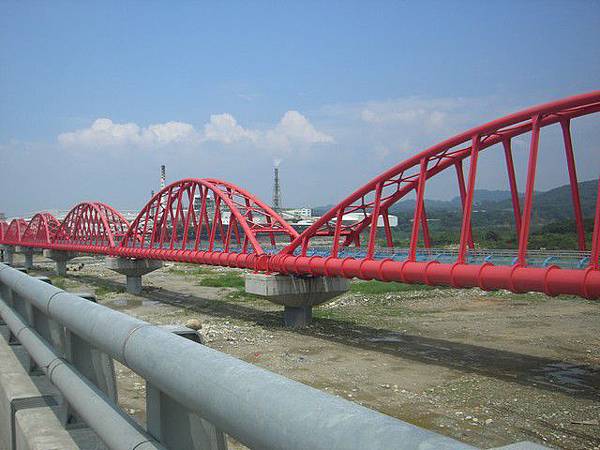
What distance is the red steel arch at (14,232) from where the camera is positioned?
95175 millimetres

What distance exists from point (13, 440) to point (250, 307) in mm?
33418

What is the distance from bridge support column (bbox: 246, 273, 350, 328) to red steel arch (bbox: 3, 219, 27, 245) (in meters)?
72.8

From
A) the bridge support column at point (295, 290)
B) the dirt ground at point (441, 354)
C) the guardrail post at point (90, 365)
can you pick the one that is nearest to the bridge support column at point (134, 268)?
the dirt ground at point (441, 354)

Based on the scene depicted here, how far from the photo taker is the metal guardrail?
1.75 m

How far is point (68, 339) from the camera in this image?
16.0 feet

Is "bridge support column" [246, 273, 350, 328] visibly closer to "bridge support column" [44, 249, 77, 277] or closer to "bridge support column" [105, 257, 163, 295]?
"bridge support column" [105, 257, 163, 295]

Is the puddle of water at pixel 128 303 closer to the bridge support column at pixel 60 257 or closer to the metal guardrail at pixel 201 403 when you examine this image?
the bridge support column at pixel 60 257

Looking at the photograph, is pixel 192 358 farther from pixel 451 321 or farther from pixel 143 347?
pixel 451 321

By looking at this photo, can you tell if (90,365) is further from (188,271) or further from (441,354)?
(188,271)

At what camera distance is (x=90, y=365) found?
460 centimetres

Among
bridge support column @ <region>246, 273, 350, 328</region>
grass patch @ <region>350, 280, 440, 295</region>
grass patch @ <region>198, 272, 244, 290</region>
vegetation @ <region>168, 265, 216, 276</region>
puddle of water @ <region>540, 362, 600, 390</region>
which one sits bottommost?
puddle of water @ <region>540, 362, 600, 390</region>

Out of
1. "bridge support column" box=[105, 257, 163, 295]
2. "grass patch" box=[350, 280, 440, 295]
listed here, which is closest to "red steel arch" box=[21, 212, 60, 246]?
"bridge support column" box=[105, 257, 163, 295]

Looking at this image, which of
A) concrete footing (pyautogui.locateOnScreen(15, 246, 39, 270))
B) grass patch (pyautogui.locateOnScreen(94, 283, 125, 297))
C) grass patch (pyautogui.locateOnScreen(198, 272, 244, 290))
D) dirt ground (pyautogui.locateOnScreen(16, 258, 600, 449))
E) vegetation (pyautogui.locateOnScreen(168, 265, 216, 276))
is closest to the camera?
dirt ground (pyautogui.locateOnScreen(16, 258, 600, 449))

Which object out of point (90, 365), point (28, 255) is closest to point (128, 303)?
point (90, 365)
